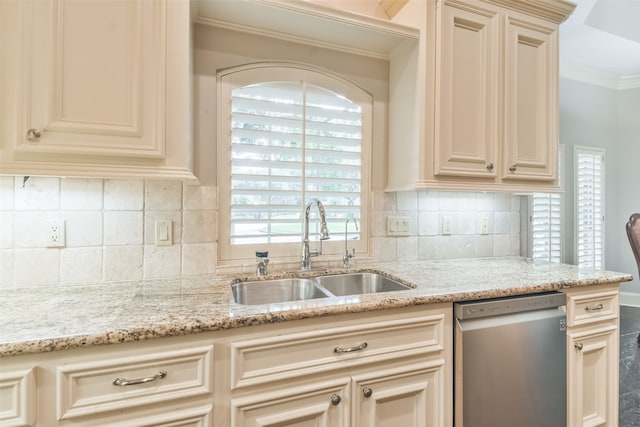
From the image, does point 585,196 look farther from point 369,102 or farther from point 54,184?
point 54,184

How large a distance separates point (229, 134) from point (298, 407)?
1.23 m

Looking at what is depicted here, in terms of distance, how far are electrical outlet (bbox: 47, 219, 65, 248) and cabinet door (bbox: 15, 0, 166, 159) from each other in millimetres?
403

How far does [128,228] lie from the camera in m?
1.48

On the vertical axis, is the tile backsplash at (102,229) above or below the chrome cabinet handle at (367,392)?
above

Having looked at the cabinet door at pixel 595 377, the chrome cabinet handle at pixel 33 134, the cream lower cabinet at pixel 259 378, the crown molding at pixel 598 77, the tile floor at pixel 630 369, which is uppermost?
the crown molding at pixel 598 77

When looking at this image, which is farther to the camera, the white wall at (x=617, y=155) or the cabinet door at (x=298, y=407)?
the white wall at (x=617, y=155)

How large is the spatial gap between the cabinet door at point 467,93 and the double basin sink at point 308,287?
63cm

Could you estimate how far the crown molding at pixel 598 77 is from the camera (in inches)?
138

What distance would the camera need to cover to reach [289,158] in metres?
1.76

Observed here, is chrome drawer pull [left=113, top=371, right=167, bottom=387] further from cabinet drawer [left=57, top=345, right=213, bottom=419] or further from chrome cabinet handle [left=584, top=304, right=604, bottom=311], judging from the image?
chrome cabinet handle [left=584, top=304, right=604, bottom=311]

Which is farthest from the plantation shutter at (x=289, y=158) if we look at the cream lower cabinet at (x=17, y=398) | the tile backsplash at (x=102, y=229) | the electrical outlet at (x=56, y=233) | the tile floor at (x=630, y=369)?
the tile floor at (x=630, y=369)

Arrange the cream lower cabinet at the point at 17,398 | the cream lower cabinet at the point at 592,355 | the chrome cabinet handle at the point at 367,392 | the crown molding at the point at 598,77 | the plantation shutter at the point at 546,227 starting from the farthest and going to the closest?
1. the crown molding at the point at 598,77
2. the plantation shutter at the point at 546,227
3. the cream lower cabinet at the point at 592,355
4. the chrome cabinet handle at the point at 367,392
5. the cream lower cabinet at the point at 17,398

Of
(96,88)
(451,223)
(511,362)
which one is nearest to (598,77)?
(451,223)

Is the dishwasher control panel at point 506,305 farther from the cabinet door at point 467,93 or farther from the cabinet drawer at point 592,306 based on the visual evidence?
the cabinet door at point 467,93
